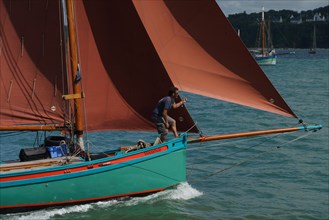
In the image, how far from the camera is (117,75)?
58.6 ft

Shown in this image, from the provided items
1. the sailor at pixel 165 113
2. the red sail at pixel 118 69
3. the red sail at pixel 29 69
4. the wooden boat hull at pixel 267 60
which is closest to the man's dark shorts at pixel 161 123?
the sailor at pixel 165 113

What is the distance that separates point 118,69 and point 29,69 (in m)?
2.78

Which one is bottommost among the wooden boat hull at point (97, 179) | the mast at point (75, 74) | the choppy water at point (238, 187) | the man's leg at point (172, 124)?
the choppy water at point (238, 187)

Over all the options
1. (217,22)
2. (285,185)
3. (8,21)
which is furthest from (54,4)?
(285,185)

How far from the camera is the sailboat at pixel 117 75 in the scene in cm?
1673

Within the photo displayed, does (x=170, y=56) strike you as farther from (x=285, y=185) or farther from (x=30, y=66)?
(x=285, y=185)

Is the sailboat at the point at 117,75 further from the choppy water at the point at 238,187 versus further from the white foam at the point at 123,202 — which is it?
the choppy water at the point at 238,187

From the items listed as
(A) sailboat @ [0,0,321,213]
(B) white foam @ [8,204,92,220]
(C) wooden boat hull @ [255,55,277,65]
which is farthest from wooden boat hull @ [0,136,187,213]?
(C) wooden boat hull @ [255,55,277,65]

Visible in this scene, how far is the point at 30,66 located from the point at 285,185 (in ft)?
33.0

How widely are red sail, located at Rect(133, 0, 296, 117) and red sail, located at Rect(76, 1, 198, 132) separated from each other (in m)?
0.45

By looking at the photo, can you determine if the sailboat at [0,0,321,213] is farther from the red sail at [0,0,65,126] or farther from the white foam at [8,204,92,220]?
the white foam at [8,204,92,220]

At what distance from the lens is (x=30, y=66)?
17.6m

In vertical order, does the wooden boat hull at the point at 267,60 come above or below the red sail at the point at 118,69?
above

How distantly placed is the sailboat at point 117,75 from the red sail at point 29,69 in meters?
0.03
